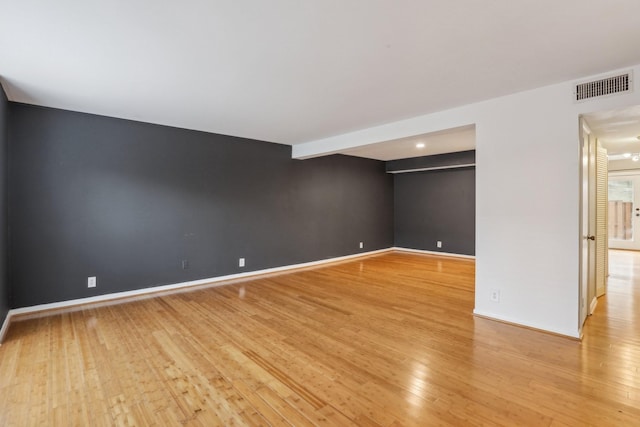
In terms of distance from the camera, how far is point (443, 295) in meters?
4.13

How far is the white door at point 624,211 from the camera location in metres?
7.94

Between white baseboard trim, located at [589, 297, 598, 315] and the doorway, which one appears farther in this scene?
white baseboard trim, located at [589, 297, 598, 315]

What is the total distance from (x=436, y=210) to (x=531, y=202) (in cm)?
447

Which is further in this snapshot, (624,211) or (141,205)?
(624,211)

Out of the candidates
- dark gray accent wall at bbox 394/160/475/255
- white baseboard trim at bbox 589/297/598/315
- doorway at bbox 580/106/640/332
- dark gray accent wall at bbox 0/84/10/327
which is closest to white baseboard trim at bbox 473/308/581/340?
doorway at bbox 580/106/640/332

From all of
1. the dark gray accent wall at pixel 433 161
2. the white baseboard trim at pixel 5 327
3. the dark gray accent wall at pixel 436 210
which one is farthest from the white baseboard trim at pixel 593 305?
the white baseboard trim at pixel 5 327

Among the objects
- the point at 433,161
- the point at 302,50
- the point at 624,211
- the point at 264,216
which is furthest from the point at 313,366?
the point at 624,211

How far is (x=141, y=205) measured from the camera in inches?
164

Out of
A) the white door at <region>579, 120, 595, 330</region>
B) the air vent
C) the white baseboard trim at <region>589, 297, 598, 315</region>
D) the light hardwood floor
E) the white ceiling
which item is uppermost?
the white ceiling

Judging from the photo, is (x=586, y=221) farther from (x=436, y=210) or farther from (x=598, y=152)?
(x=436, y=210)

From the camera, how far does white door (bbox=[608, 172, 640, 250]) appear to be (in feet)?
26.1

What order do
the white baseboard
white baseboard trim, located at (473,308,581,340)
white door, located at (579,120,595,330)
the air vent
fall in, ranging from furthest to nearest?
the white baseboard < white door, located at (579,120,595,330) < white baseboard trim, located at (473,308,581,340) < the air vent

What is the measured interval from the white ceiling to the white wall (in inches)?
10.1

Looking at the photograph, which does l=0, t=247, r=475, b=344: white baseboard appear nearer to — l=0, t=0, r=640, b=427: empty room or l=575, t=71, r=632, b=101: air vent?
l=0, t=0, r=640, b=427: empty room
